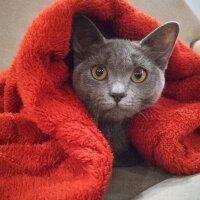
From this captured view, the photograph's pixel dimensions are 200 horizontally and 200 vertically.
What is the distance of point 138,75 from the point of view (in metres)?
0.94

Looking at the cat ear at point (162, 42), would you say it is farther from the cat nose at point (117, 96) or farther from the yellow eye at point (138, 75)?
the cat nose at point (117, 96)

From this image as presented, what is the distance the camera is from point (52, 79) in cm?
89

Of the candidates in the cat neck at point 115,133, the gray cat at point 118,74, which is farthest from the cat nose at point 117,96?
the cat neck at point 115,133

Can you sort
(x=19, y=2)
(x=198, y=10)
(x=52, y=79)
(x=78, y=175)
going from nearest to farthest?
1. (x=78, y=175)
2. (x=52, y=79)
3. (x=19, y=2)
4. (x=198, y=10)

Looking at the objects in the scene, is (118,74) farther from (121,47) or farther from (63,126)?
(63,126)

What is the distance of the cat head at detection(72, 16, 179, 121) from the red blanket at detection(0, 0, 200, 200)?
4 centimetres

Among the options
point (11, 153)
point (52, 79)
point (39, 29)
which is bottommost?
point (11, 153)

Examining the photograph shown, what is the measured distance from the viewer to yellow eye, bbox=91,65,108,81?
0.92m

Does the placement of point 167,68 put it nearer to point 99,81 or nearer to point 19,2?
point 99,81

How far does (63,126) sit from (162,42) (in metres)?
0.37

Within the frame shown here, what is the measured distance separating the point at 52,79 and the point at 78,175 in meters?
0.24

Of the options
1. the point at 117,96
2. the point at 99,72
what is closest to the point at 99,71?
the point at 99,72

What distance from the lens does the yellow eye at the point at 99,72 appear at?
0.92 meters

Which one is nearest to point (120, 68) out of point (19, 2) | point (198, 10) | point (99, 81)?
point (99, 81)
